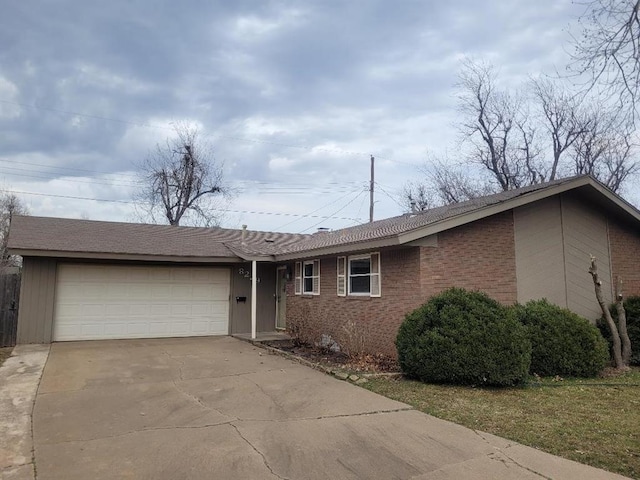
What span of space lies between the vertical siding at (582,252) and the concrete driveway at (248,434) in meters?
7.54

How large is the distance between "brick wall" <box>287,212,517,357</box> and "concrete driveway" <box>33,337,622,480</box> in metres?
2.62

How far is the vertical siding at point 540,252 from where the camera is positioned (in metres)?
11.4

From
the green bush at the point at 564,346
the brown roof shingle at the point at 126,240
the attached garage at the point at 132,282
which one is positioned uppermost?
the brown roof shingle at the point at 126,240

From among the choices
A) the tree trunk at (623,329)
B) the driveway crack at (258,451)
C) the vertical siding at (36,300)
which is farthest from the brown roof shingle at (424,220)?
the vertical siding at (36,300)

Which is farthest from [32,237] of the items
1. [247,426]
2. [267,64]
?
[247,426]

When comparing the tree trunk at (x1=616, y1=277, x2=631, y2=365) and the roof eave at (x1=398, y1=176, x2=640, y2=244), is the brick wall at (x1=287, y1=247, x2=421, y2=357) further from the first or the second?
the tree trunk at (x1=616, y1=277, x2=631, y2=365)

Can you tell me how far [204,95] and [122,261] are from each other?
221 inches

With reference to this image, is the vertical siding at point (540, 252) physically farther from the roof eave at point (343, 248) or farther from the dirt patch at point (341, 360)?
the dirt patch at point (341, 360)

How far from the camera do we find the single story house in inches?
415

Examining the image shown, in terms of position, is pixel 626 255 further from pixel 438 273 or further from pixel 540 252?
pixel 438 273

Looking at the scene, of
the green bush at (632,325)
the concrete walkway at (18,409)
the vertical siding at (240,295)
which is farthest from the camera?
the vertical siding at (240,295)

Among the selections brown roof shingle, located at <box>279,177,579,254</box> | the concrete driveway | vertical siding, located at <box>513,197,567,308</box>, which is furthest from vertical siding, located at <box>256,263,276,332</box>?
vertical siding, located at <box>513,197,567,308</box>

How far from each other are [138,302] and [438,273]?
9.30 meters

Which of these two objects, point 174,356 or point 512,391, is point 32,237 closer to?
point 174,356
